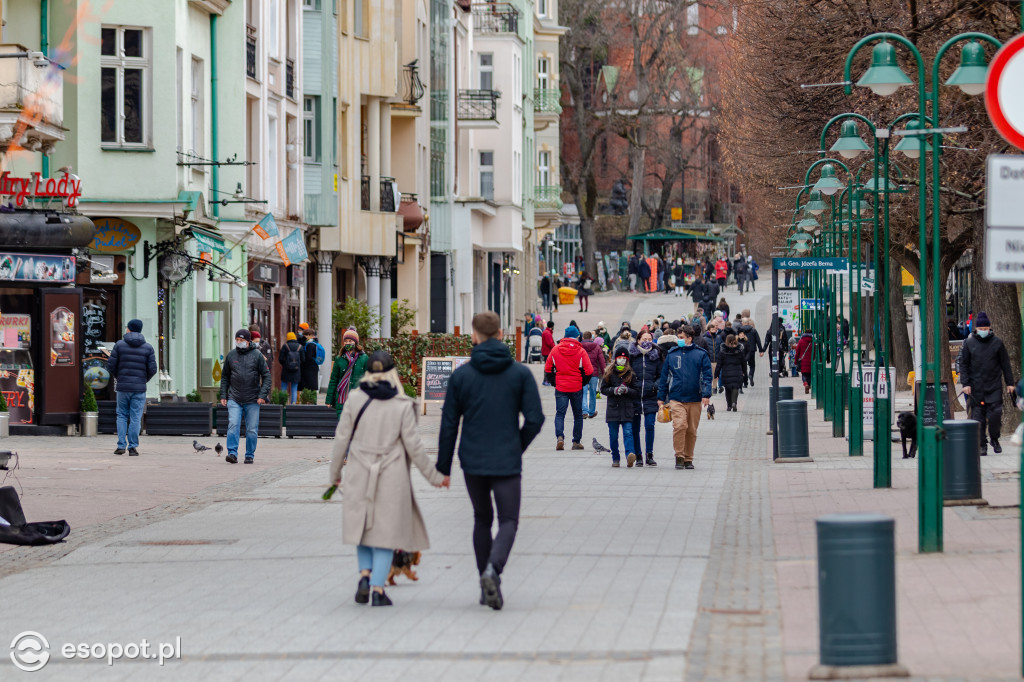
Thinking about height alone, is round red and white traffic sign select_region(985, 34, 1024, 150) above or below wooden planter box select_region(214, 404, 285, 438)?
above

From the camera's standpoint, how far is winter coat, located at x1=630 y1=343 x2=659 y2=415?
72.5ft

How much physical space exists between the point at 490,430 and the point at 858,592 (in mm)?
3134

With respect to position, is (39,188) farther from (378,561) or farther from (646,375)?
(378,561)

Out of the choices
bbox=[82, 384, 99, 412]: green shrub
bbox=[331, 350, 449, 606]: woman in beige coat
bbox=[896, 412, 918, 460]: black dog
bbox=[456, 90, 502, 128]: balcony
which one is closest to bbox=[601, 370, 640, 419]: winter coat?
bbox=[896, 412, 918, 460]: black dog

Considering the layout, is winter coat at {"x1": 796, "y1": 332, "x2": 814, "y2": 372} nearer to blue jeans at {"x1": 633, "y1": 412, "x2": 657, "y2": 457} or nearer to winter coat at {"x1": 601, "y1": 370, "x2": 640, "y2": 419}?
blue jeans at {"x1": 633, "y1": 412, "x2": 657, "y2": 457}

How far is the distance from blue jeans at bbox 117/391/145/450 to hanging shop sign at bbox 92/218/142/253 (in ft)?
25.5

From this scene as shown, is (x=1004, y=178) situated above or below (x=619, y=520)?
above

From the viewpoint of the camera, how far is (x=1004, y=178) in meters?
8.06

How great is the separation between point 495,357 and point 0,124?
48.9 ft

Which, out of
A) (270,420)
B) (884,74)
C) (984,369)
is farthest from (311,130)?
(884,74)

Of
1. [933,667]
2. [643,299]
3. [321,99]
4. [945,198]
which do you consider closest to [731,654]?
[933,667]

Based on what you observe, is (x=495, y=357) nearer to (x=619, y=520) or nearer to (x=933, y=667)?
(x=933, y=667)

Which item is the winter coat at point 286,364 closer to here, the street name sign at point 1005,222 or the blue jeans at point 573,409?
the blue jeans at point 573,409

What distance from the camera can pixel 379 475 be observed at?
10.7 metres
